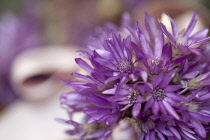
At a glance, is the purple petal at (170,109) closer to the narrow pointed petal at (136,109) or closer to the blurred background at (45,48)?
the narrow pointed petal at (136,109)

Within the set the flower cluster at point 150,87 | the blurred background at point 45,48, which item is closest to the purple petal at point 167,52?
the flower cluster at point 150,87

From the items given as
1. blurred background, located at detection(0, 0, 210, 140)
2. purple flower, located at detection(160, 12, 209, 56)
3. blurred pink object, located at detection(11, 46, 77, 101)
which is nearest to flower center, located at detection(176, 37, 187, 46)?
purple flower, located at detection(160, 12, 209, 56)

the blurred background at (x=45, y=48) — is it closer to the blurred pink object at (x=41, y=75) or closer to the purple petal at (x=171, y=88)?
the blurred pink object at (x=41, y=75)

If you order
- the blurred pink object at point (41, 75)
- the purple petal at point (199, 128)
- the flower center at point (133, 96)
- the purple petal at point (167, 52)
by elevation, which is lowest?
the purple petal at point (199, 128)

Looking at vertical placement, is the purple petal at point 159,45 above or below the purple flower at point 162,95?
above

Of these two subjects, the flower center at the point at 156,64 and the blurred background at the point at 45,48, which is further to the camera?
the blurred background at the point at 45,48

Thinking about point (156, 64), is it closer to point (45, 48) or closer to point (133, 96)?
point (133, 96)

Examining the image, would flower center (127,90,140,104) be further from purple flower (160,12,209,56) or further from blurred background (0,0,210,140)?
blurred background (0,0,210,140)

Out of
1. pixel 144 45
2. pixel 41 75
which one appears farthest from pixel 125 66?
pixel 41 75

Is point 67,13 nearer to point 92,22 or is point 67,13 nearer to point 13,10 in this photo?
point 92,22
